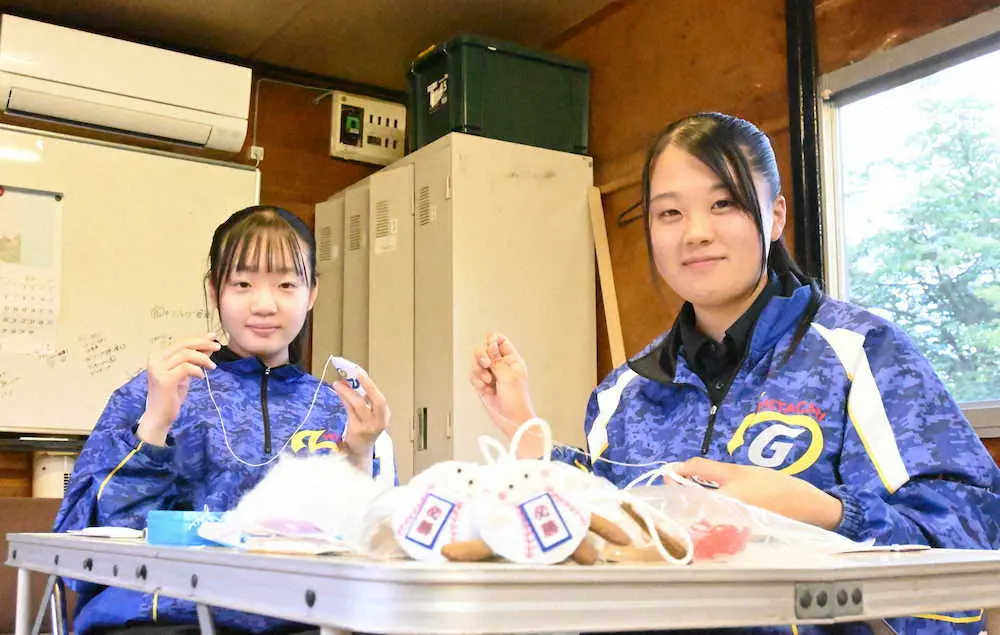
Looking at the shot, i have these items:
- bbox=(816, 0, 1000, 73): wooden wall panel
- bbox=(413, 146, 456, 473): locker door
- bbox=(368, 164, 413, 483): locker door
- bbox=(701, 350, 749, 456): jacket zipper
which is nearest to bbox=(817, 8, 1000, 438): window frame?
bbox=(816, 0, 1000, 73): wooden wall panel

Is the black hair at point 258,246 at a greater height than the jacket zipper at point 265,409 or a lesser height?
greater

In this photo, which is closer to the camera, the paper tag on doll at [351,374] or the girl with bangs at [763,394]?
the girl with bangs at [763,394]

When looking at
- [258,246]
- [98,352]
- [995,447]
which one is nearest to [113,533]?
[258,246]

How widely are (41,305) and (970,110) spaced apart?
2980mm

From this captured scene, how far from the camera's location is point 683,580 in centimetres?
70

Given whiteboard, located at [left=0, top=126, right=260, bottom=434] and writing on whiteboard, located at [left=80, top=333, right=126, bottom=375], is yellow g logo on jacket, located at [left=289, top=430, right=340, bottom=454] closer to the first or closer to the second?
whiteboard, located at [left=0, top=126, right=260, bottom=434]

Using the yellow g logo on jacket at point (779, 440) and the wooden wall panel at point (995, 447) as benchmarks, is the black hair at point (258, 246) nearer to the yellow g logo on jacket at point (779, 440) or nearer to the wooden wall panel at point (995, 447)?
the yellow g logo on jacket at point (779, 440)

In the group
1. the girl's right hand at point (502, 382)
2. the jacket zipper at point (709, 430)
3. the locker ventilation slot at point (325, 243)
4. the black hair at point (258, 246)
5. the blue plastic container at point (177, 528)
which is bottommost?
the blue plastic container at point (177, 528)

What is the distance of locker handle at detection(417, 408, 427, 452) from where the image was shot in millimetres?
3500

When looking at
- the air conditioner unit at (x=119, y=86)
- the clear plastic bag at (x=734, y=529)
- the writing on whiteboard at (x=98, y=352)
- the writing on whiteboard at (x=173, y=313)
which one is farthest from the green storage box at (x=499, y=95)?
the clear plastic bag at (x=734, y=529)

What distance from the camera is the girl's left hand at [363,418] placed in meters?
1.38

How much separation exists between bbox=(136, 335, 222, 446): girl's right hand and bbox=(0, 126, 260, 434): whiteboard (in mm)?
2064

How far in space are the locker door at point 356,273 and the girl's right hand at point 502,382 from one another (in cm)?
263

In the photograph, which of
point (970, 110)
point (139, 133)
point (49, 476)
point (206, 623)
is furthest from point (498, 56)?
point (206, 623)
